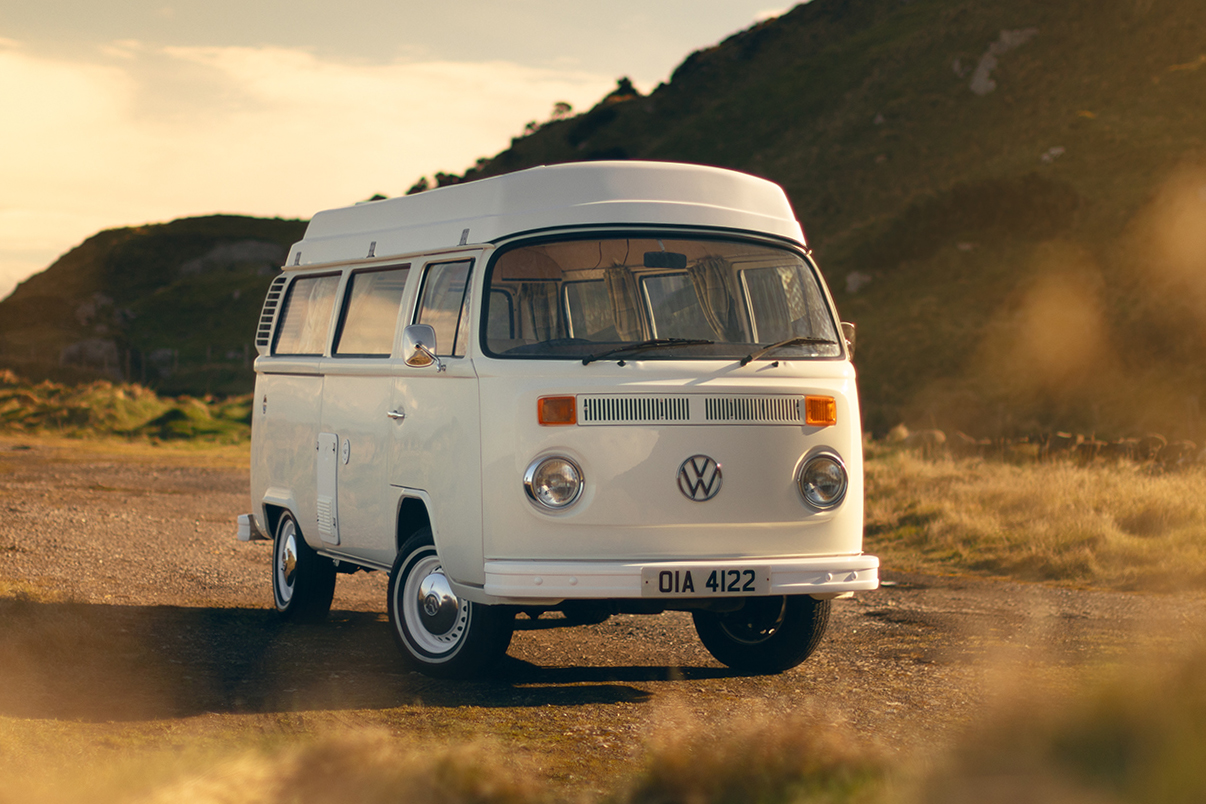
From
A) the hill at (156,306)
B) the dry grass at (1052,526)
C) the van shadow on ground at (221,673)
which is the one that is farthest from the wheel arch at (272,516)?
the hill at (156,306)

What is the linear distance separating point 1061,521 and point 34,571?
10404 millimetres

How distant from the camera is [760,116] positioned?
76.6 metres

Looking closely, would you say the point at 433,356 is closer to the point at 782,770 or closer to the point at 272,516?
the point at 272,516

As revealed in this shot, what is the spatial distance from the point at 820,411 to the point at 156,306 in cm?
8987

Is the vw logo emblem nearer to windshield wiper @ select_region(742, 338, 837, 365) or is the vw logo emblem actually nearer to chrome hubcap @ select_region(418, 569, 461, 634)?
windshield wiper @ select_region(742, 338, 837, 365)

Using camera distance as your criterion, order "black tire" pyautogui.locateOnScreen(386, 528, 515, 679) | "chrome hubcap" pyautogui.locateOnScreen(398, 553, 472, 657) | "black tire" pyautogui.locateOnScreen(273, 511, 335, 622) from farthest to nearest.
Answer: "black tire" pyautogui.locateOnScreen(273, 511, 335, 622), "chrome hubcap" pyautogui.locateOnScreen(398, 553, 472, 657), "black tire" pyautogui.locateOnScreen(386, 528, 515, 679)

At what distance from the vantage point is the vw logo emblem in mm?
6156

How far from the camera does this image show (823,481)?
6449 mm

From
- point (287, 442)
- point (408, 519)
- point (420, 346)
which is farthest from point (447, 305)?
point (287, 442)

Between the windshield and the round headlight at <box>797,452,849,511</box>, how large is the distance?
0.60 metres

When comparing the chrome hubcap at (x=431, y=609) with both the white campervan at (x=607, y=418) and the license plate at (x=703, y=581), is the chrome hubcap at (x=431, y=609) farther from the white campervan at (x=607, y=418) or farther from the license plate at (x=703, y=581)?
the license plate at (x=703, y=581)

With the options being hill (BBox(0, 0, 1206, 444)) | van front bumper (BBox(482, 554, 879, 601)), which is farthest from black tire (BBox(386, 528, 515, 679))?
hill (BBox(0, 0, 1206, 444))

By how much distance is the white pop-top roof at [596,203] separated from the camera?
6570 millimetres

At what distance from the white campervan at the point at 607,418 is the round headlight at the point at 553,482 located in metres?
0.01
